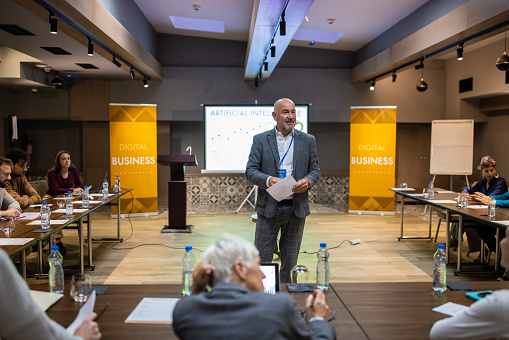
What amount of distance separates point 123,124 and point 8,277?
7070 millimetres

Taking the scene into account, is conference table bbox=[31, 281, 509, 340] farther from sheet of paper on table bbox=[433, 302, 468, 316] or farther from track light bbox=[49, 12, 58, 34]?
track light bbox=[49, 12, 58, 34]

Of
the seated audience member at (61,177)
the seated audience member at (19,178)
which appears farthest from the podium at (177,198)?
the seated audience member at (19,178)

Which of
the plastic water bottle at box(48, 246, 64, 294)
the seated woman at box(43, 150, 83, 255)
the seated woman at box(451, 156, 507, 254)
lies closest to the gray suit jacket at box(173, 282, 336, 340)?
the plastic water bottle at box(48, 246, 64, 294)

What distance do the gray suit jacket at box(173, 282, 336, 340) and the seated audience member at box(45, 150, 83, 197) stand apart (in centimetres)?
492

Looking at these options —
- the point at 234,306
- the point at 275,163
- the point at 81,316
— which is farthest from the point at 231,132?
the point at 234,306

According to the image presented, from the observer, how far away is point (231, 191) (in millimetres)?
9109

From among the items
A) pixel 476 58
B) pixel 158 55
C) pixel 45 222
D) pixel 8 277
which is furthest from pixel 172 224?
pixel 476 58

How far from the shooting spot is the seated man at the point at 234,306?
106 centimetres

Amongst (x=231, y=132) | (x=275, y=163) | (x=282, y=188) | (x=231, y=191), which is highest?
(x=231, y=132)

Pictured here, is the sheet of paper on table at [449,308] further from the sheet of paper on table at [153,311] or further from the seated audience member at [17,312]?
the seated audience member at [17,312]

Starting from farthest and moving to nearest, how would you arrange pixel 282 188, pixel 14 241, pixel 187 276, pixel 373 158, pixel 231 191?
pixel 231 191
pixel 373 158
pixel 282 188
pixel 14 241
pixel 187 276

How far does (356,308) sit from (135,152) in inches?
261

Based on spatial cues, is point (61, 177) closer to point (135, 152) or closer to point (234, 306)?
point (135, 152)

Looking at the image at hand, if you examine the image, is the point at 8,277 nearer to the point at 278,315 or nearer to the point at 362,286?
the point at 278,315
